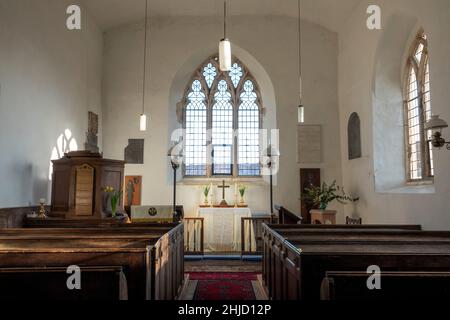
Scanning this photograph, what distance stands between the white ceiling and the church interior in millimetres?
51

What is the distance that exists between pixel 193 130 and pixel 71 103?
321 centimetres

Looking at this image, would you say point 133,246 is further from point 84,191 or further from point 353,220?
point 353,220

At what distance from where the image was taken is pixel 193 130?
32.3ft

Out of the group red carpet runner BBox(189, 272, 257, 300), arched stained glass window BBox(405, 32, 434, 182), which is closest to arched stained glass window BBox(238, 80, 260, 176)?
arched stained glass window BBox(405, 32, 434, 182)

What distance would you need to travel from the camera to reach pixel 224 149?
9828mm

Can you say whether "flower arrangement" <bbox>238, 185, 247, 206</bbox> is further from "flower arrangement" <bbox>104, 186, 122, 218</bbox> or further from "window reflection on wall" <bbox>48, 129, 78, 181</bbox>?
"window reflection on wall" <bbox>48, 129, 78, 181</bbox>

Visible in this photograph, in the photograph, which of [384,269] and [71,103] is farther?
[71,103]

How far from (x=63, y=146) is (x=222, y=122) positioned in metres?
4.11

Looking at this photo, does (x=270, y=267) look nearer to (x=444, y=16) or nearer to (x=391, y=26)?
(x=444, y=16)

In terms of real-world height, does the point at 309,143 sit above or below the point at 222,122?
below

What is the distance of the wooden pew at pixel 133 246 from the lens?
8.74 ft

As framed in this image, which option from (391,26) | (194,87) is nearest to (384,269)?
(391,26)

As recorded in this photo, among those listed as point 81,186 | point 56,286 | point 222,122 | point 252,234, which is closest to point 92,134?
point 81,186

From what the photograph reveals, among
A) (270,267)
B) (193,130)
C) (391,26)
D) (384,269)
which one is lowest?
(270,267)
